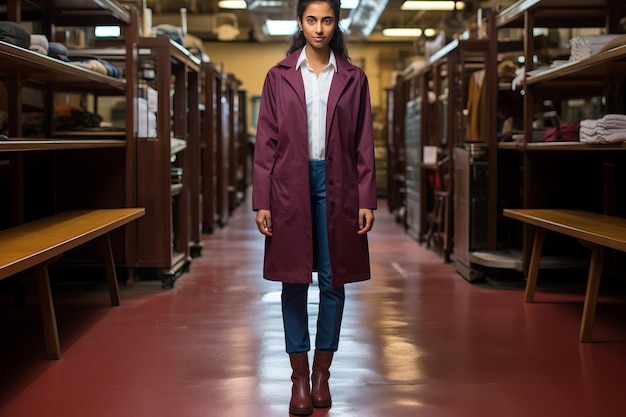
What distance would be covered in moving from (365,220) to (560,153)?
3.20 m

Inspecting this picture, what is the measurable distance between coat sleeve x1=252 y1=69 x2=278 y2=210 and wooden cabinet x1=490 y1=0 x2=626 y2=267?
8.33ft

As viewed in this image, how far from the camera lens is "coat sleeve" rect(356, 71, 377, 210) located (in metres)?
3.05

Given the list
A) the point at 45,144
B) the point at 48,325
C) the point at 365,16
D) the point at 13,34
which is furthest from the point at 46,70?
the point at 365,16

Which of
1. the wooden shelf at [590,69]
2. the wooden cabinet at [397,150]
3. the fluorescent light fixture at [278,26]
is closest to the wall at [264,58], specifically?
the fluorescent light fixture at [278,26]

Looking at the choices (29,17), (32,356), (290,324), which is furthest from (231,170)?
(290,324)

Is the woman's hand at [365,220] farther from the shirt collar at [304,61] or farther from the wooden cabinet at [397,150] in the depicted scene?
the wooden cabinet at [397,150]

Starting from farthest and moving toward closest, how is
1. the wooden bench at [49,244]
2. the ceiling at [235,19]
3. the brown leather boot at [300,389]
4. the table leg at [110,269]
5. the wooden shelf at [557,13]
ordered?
the ceiling at [235,19] < the wooden shelf at [557,13] < the table leg at [110,269] < the wooden bench at [49,244] < the brown leather boot at [300,389]

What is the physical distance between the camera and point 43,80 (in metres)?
5.60

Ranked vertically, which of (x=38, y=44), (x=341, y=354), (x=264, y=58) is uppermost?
(x=264, y=58)

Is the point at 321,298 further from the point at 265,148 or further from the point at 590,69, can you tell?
the point at 590,69

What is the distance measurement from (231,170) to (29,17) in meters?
6.09

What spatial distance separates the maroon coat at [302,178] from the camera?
2.97m

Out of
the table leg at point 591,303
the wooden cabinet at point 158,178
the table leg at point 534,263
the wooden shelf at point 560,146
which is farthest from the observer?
the wooden cabinet at point 158,178

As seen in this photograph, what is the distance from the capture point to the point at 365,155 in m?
3.08
